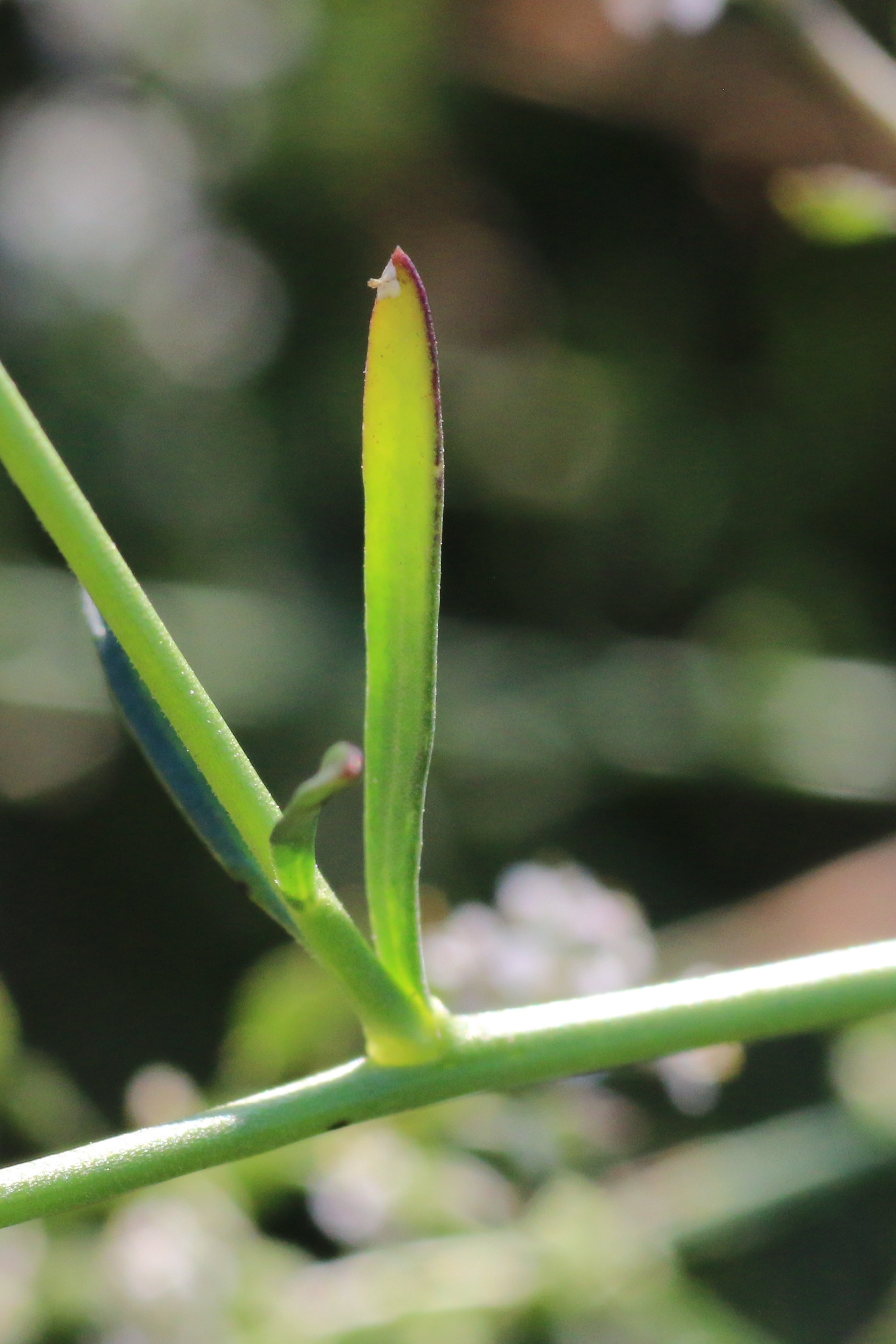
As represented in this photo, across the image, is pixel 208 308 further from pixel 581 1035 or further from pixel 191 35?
pixel 581 1035

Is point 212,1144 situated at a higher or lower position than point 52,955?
higher

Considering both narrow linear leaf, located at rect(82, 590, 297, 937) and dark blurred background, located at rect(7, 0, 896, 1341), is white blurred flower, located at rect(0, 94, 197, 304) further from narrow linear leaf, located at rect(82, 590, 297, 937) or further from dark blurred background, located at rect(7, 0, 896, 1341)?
narrow linear leaf, located at rect(82, 590, 297, 937)

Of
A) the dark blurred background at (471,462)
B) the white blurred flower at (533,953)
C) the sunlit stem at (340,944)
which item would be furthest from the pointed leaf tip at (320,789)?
the dark blurred background at (471,462)

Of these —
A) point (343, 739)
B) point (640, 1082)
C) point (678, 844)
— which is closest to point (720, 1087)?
point (640, 1082)

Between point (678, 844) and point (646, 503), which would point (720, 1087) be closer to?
point (678, 844)

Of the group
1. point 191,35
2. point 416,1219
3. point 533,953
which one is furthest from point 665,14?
point 191,35

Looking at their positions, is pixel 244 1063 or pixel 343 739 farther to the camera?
pixel 343 739

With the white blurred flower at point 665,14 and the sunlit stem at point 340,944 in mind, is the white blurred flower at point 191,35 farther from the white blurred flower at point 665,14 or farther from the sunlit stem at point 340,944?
the sunlit stem at point 340,944
